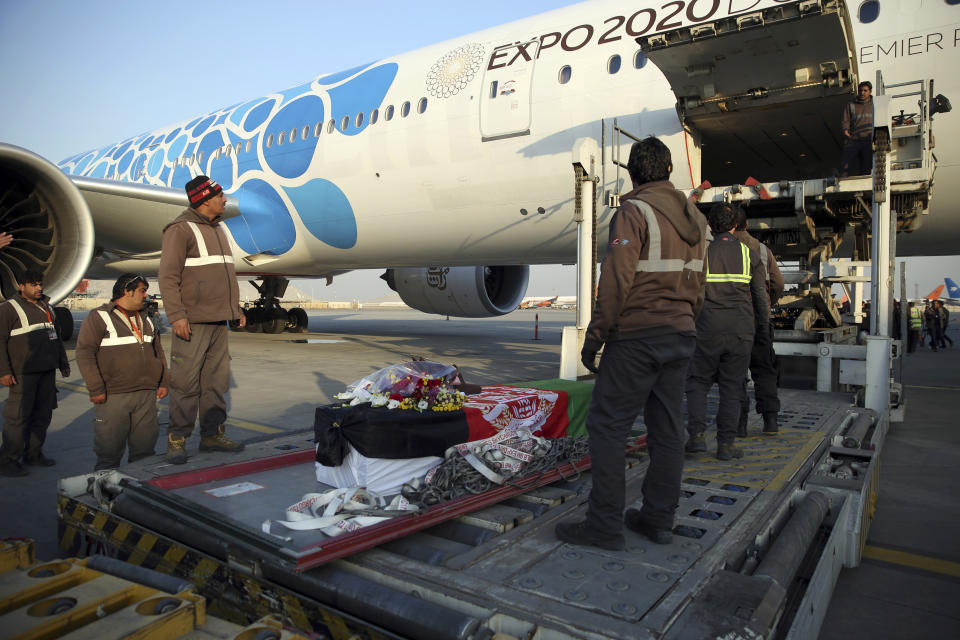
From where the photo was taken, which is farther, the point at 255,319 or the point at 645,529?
the point at 255,319

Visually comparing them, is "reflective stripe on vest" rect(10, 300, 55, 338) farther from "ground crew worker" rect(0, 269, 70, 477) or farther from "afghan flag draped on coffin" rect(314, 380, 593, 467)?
"afghan flag draped on coffin" rect(314, 380, 593, 467)

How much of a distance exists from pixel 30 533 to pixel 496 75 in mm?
6015

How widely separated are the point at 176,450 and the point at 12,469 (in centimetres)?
126

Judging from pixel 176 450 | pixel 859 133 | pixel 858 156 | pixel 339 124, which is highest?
pixel 339 124

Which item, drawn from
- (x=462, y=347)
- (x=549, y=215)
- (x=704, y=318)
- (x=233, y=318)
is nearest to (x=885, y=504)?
(x=704, y=318)

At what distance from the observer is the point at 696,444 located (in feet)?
11.1

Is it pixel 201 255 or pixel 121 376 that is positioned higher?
pixel 201 255

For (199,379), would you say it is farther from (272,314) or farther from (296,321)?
(296,321)

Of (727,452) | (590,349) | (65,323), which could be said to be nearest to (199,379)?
(590,349)

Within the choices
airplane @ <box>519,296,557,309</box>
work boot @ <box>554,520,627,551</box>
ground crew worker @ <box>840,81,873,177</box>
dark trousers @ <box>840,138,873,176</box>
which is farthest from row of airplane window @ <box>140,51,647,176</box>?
airplane @ <box>519,296,557,309</box>

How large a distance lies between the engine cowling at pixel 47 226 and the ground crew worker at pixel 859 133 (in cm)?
682

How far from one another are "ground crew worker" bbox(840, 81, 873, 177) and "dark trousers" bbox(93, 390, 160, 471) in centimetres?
530

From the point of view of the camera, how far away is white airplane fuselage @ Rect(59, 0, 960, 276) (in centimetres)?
567

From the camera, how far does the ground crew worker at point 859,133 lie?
5.07m
